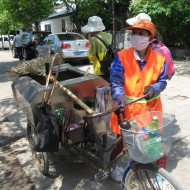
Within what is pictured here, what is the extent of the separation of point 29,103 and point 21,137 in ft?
6.70

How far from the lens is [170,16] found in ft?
41.7

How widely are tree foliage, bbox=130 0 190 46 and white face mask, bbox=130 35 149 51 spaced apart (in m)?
9.43

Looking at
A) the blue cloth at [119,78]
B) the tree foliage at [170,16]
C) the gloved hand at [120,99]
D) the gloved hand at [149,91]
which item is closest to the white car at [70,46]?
the tree foliage at [170,16]

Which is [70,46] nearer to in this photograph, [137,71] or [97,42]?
[97,42]

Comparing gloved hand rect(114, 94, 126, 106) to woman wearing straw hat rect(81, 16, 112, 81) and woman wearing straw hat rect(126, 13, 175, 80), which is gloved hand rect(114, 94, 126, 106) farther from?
woman wearing straw hat rect(81, 16, 112, 81)

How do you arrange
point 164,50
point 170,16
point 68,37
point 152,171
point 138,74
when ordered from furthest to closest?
point 68,37 → point 170,16 → point 164,50 → point 138,74 → point 152,171

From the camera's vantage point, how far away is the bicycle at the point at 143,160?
7.70 ft

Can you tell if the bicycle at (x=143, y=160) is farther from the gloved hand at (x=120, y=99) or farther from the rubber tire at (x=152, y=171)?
the gloved hand at (x=120, y=99)

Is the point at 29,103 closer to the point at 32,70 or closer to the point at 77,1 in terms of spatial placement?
the point at 32,70

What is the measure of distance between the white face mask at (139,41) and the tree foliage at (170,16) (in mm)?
9434

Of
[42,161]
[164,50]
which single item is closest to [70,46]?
[42,161]

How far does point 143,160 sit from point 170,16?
11.3 meters

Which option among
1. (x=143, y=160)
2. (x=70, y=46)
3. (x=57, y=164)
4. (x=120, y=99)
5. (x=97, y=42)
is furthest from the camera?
(x=70, y=46)

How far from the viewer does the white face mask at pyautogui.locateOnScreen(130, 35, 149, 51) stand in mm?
2852
